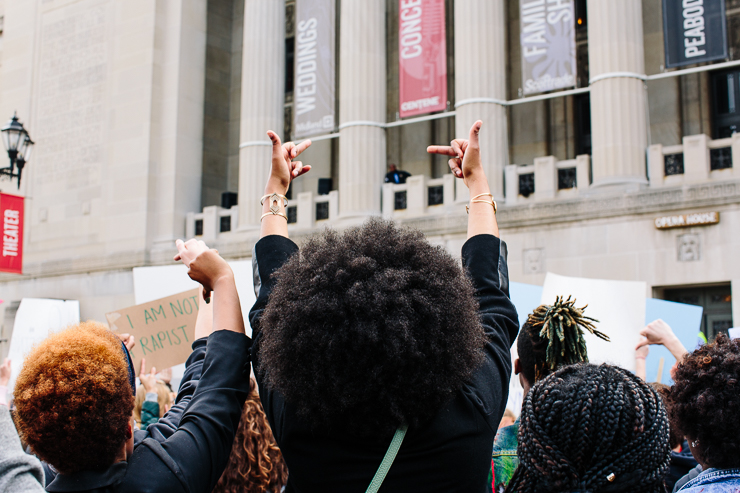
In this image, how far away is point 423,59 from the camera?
1678 centimetres

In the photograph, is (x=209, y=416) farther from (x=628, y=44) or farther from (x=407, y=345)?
(x=628, y=44)

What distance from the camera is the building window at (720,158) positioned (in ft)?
46.4

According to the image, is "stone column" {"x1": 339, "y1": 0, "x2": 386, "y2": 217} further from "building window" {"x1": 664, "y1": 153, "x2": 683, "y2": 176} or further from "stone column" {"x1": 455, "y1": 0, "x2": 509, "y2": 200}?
"building window" {"x1": 664, "y1": 153, "x2": 683, "y2": 176}

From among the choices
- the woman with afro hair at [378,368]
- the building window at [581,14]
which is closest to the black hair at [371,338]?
the woman with afro hair at [378,368]

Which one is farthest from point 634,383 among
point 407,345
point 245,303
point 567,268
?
point 567,268

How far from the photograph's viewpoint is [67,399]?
84.0 inches

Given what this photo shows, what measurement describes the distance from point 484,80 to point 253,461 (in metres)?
14.5

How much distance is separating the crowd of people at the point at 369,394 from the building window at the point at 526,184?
540 inches

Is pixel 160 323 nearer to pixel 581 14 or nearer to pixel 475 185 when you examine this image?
pixel 475 185

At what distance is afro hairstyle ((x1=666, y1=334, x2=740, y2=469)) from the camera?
8.11 ft

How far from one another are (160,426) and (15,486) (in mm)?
466

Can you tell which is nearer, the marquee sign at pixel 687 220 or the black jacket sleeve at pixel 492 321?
the black jacket sleeve at pixel 492 321

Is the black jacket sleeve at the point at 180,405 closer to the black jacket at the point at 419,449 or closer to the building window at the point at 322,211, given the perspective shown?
the black jacket at the point at 419,449

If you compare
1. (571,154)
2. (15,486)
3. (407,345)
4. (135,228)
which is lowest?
(15,486)
